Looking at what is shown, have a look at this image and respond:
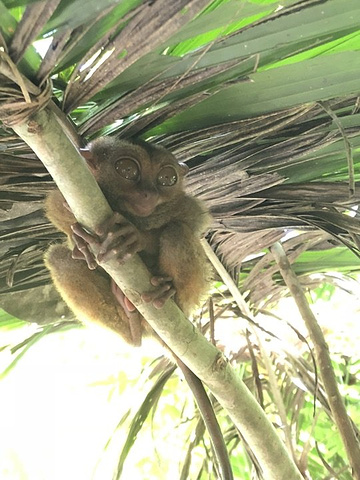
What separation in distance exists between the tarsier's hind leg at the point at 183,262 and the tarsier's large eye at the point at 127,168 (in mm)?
249

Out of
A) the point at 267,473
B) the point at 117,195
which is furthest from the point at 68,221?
the point at 267,473

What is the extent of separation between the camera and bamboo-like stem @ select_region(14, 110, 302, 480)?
1258 mm

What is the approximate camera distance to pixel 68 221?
189cm

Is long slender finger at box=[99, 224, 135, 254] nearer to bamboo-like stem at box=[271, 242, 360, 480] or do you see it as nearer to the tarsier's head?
the tarsier's head

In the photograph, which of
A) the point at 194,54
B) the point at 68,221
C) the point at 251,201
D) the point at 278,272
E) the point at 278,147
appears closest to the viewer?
the point at 194,54

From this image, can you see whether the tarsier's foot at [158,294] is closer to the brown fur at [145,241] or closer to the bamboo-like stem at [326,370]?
the brown fur at [145,241]

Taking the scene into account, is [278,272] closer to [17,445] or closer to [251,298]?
[251,298]

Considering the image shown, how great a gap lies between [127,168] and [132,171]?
28mm

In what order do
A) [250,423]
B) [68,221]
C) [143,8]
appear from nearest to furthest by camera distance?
[143,8] < [250,423] < [68,221]

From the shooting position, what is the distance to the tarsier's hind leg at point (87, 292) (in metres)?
2.08

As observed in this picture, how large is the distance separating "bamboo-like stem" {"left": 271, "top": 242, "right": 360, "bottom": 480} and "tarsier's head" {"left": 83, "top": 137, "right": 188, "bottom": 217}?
853 millimetres

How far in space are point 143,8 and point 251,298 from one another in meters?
2.12

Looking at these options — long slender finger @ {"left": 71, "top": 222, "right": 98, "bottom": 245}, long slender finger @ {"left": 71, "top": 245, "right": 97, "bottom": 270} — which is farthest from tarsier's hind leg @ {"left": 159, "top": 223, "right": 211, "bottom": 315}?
long slender finger @ {"left": 71, "top": 222, "right": 98, "bottom": 245}

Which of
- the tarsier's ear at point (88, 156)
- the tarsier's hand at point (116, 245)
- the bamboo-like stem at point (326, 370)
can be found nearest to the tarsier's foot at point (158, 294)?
the tarsier's hand at point (116, 245)
